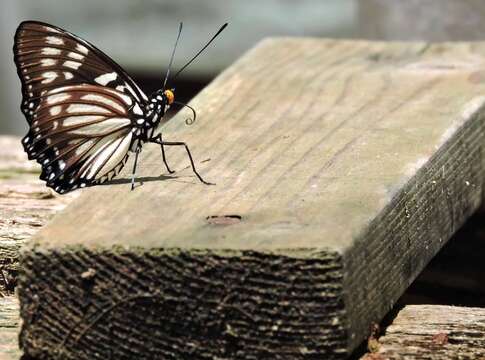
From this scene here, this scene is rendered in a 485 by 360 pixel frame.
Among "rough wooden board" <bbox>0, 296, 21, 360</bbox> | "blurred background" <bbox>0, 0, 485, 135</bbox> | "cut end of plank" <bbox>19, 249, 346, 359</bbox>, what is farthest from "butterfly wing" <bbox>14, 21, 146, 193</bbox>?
"blurred background" <bbox>0, 0, 485, 135</bbox>

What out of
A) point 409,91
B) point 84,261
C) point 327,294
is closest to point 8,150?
point 409,91

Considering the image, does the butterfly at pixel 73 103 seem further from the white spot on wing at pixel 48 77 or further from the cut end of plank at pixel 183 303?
the cut end of plank at pixel 183 303

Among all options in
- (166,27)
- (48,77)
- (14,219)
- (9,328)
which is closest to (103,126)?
(48,77)

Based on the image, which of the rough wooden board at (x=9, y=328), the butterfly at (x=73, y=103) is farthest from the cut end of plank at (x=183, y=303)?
the butterfly at (x=73, y=103)

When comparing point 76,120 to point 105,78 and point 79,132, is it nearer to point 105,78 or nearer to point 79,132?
point 79,132

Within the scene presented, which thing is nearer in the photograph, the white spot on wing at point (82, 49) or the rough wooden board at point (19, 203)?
the rough wooden board at point (19, 203)

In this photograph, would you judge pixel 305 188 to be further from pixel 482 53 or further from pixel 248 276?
pixel 482 53
